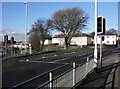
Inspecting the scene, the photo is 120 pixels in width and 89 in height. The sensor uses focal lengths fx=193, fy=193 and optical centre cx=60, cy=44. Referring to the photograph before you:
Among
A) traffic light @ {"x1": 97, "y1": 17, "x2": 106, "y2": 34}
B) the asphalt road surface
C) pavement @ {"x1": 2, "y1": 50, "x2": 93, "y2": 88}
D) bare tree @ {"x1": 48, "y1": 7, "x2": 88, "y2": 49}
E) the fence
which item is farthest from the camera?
bare tree @ {"x1": 48, "y1": 7, "x2": 88, "y2": 49}

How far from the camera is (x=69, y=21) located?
50281mm

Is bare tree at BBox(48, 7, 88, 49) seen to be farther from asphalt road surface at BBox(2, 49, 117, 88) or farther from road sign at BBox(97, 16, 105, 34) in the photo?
road sign at BBox(97, 16, 105, 34)

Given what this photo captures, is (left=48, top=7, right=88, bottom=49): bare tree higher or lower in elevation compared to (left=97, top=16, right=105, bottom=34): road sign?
higher

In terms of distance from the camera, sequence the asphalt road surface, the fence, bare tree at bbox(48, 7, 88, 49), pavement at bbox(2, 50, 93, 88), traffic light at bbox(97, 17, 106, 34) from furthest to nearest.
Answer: bare tree at bbox(48, 7, 88, 49), traffic light at bbox(97, 17, 106, 34), the asphalt road surface, pavement at bbox(2, 50, 93, 88), the fence

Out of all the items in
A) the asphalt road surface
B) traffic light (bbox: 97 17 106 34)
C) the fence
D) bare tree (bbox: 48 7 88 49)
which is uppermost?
bare tree (bbox: 48 7 88 49)

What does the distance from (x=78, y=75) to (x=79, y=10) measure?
45604mm

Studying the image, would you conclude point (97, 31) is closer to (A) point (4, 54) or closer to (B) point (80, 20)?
(A) point (4, 54)

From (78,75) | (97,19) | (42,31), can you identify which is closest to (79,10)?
(42,31)

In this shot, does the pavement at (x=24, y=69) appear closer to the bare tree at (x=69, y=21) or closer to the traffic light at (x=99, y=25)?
the traffic light at (x=99, y=25)

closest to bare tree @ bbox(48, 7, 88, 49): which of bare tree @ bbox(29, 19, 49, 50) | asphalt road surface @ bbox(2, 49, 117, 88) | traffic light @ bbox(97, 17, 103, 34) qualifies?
bare tree @ bbox(29, 19, 49, 50)

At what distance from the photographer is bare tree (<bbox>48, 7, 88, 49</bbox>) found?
5038 cm

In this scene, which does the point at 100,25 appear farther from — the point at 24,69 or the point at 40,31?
the point at 40,31

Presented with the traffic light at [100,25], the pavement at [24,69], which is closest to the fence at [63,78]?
the pavement at [24,69]

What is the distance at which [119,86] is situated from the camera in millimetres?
7020
